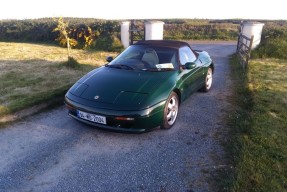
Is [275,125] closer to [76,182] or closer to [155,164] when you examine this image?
[155,164]

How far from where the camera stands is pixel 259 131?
4.45 metres

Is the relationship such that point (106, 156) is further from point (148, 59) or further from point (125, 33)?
point (125, 33)

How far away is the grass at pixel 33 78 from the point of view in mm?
5707

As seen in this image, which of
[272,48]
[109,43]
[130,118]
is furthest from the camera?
[109,43]

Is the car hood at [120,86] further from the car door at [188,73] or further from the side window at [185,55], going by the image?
the side window at [185,55]

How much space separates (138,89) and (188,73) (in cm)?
141

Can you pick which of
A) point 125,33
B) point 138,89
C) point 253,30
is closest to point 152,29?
point 125,33

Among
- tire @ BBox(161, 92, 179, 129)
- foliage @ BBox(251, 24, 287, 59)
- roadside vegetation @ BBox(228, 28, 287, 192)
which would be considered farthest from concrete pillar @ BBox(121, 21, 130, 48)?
tire @ BBox(161, 92, 179, 129)

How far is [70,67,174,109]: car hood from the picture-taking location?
420 centimetres

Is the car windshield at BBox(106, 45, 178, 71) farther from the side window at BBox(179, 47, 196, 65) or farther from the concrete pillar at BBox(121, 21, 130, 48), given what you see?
the concrete pillar at BBox(121, 21, 130, 48)

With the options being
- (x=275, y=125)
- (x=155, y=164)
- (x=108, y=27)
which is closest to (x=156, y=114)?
(x=155, y=164)

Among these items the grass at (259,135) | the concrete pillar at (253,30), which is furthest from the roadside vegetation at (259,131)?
the concrete pillar at (253,30)

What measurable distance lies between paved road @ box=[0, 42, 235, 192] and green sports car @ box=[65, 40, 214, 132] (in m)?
0.31

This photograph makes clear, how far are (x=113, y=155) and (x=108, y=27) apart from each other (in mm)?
12811
